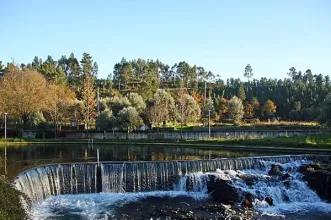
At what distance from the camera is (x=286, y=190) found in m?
29.2

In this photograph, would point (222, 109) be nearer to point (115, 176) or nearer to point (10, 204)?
point (115, 176)

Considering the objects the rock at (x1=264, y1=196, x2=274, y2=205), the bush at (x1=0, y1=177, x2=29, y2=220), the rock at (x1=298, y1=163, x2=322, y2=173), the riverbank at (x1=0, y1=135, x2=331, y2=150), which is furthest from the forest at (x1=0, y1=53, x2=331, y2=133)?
the bush at (x1=0, y1=177, x2=29, y2=220)

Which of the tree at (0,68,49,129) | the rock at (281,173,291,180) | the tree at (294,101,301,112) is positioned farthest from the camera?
the tree at (294,101,301,112)

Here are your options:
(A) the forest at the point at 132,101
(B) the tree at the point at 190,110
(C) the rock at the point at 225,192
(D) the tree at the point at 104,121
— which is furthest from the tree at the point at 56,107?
(C) the rock at the point at 225,192

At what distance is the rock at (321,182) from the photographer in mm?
29047

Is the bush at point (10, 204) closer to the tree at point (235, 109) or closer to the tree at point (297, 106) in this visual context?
the tree at point (235, 109)

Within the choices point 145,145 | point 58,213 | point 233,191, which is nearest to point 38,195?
point 58,213

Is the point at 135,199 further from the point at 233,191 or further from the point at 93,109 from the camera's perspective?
the point at 93,109

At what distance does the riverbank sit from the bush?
3366 cm

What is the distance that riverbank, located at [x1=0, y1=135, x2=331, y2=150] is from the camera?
Answer: 144 feet

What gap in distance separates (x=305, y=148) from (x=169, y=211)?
24.6 metres

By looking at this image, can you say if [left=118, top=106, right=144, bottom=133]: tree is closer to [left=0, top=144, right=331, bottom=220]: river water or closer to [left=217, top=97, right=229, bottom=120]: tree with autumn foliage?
[left=0, top=144, right=331, bottom=220]: river water

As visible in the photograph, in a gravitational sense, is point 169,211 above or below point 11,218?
below

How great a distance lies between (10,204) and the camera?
18.0 metres
